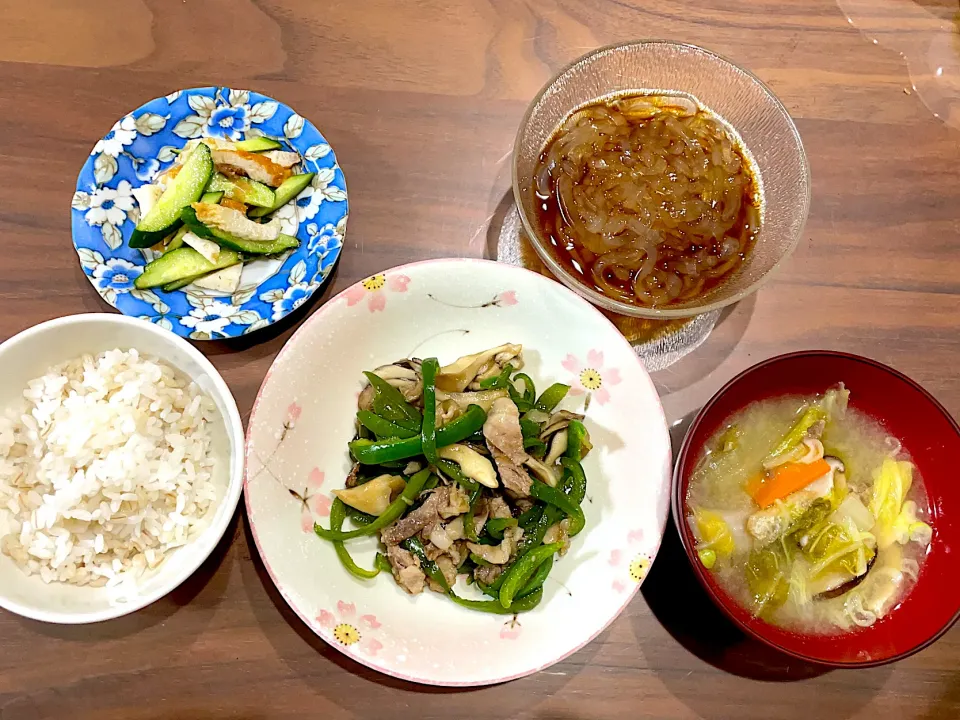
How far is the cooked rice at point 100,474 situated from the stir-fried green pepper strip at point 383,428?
0.39 m

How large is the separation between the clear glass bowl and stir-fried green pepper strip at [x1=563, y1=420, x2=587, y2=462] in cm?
28

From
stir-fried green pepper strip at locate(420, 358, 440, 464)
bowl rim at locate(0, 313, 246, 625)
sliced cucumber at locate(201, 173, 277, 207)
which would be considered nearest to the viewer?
bowl rim at locate(0, 313, 246, 625)

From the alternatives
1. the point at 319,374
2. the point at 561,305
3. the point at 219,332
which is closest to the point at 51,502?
the point at 219,332

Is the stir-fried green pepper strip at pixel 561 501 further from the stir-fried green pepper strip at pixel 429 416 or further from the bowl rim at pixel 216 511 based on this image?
the bowl rim at pixel 216 511

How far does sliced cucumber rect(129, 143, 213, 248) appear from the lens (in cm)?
174

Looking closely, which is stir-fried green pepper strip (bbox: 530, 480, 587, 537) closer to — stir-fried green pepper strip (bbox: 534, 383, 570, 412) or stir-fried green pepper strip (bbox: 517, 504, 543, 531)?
stir-fried green pepper strip (bbox: 517, 504, 543, 531)

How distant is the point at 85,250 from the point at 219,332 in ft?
1.29

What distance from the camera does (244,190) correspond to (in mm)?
1779

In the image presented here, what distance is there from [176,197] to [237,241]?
182 mm

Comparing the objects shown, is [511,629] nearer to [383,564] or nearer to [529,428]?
[383,564]

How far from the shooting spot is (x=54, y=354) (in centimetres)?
159

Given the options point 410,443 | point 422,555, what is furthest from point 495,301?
point 422,555

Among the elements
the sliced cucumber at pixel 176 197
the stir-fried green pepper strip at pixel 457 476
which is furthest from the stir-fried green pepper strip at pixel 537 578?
the sliced cucumber at pixel 176 197

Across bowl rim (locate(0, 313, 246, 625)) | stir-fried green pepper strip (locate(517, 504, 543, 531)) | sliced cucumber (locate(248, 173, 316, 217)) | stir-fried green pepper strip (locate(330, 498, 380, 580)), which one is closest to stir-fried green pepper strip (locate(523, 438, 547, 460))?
stir-fried green pepper strip (locate(517, 504, 543, 531))
